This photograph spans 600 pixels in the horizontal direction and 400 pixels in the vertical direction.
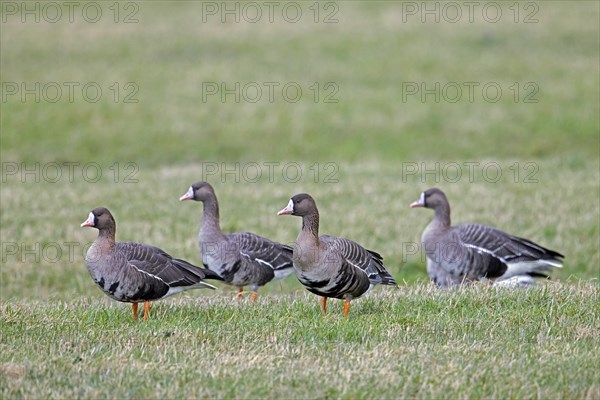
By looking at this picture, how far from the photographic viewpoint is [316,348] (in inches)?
308

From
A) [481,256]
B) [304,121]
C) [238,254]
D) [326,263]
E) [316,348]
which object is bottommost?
[316,348]

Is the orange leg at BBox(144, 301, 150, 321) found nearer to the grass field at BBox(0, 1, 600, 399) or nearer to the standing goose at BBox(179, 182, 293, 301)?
the grass field at BBox(0, 1, 600, 399)

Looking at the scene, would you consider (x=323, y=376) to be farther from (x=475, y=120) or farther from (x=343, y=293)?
(x=475, y=120)

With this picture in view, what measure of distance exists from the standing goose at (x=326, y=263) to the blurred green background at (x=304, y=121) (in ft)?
13.6

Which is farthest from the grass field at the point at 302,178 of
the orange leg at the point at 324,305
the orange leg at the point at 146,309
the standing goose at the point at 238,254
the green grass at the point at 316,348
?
the standing goose at the point at 238,254

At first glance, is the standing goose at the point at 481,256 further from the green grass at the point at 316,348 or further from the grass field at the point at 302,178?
the green grass at the point at 316,348

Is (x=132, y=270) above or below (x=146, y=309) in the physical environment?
above

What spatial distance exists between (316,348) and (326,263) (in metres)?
1.42

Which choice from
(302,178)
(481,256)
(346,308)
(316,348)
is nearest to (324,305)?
(346,308)

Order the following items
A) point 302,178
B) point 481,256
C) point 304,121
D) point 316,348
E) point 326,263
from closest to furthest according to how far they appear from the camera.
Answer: point 316,348 < point 326,263 < point 481,256 < point 302,178 < point 304,121

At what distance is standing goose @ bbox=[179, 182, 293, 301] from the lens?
11.1m

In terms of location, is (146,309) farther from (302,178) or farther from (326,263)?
(302,178)

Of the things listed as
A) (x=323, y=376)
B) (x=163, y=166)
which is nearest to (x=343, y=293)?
(x=323, y=376)

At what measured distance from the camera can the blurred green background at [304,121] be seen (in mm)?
15938
